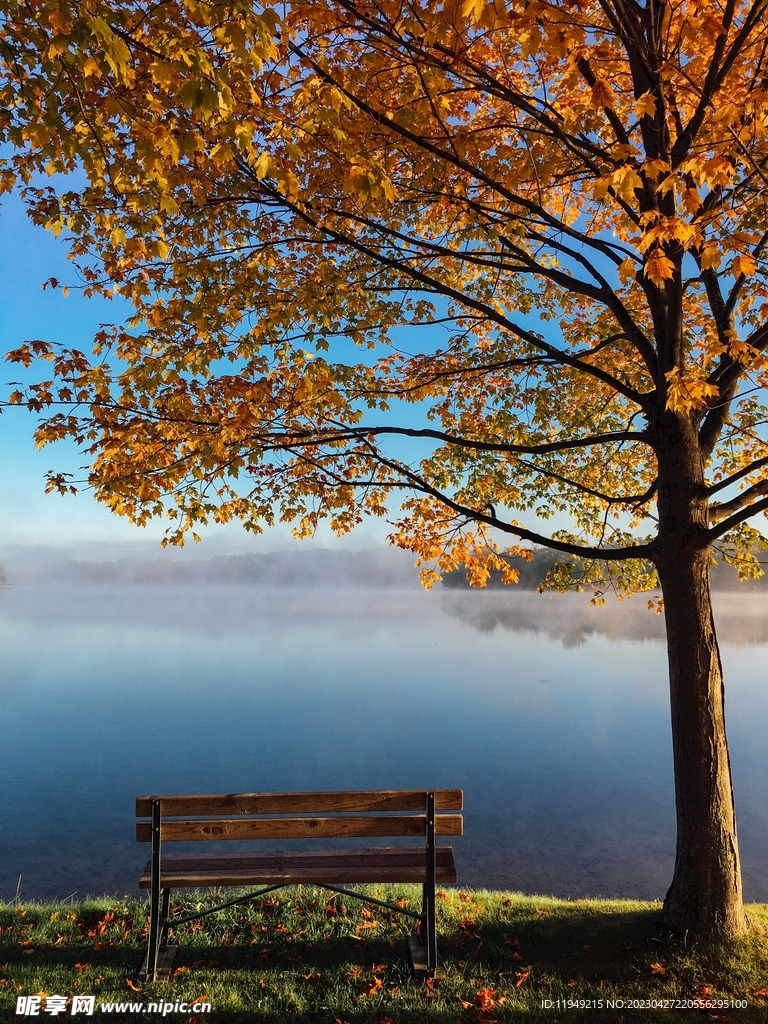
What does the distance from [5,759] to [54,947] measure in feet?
55.7

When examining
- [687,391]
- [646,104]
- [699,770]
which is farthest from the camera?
[699,770]

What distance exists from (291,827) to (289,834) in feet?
0.29

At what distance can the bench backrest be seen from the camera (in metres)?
5.16

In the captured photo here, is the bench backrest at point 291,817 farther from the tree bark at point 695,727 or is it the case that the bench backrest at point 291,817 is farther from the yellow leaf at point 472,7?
the yellow leaf at point 472,7

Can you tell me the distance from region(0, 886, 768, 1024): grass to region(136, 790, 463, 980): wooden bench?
33 cm

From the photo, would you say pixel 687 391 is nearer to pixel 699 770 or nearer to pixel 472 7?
pixel 472 7

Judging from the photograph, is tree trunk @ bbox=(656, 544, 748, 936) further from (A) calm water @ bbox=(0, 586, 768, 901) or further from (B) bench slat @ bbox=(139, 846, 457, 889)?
(A) calm water @ bbox=(0, 586, 768, 901)

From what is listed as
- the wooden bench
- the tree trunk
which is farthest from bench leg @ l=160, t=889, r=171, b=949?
the tree trunk

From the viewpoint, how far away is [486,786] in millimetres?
17000

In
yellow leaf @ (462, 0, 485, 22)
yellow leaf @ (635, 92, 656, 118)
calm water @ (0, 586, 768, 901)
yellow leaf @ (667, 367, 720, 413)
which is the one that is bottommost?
calm water @ (0, 586, 768, 901)

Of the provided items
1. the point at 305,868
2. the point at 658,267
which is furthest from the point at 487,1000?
the point at 658,267

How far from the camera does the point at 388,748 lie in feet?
69.0

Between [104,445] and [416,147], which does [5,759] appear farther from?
[416,147]

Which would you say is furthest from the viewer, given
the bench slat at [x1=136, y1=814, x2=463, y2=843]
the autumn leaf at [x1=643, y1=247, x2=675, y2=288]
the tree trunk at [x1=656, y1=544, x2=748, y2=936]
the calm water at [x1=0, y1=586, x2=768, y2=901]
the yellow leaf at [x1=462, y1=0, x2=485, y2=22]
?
the calm water at [x1=0, y1=586, x2=768, y2=901]
